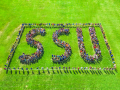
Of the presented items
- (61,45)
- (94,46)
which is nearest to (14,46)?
(61,45)

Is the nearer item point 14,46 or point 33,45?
point 14,46

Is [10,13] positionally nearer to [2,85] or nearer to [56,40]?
[56,40]

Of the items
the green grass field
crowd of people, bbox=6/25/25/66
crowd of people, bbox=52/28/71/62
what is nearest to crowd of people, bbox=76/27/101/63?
the green grass field

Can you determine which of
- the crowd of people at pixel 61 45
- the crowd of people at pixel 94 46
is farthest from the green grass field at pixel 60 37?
the crowd of people at pixel 61 45

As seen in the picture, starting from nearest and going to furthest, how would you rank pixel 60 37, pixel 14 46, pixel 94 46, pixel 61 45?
pixel 14 46, pixel 94 46, pixel 61 45, pixel 60 37

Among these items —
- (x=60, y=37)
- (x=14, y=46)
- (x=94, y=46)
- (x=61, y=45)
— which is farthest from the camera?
(x=60, y=37)

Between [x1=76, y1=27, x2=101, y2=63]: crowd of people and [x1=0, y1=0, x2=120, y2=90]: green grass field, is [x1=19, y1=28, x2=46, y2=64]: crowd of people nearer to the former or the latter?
[x1=0, y1=0, x2=120, y2=90]: green grass field

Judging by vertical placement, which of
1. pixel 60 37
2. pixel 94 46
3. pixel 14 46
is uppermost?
pixel 60 37

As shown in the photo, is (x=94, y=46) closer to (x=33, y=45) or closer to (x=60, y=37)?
(x=60, y=37)
